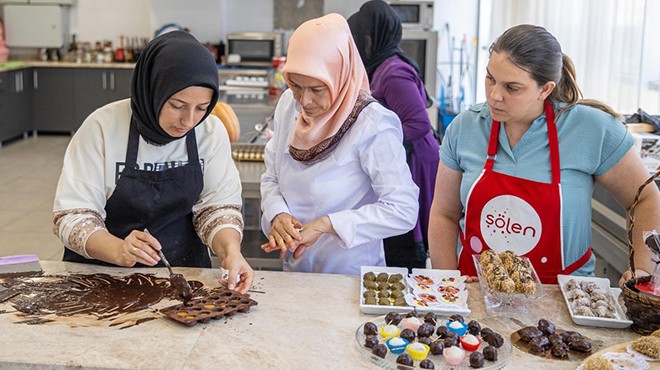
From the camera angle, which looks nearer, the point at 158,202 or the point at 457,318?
the point at 457,318

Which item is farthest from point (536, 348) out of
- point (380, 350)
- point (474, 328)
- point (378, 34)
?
point (378, 34)

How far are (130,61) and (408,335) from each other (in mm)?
8611

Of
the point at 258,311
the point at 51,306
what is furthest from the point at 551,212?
the point at 51,306

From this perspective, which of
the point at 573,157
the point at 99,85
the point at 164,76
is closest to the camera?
the point at 164,76

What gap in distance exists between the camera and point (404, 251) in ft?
12.5

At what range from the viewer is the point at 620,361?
172 cm

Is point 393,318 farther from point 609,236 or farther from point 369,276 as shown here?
point 609,236

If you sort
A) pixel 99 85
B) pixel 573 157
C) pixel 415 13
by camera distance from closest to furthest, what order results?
pixel 573 157 → pixel 415 13 → pixel 99 85

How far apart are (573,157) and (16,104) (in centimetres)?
841

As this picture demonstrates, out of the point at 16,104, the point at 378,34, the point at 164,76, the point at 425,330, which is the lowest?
the point at 425,330

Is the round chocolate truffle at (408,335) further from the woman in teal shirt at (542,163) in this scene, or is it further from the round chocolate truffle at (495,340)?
the woman in teal shirt at (542,163)

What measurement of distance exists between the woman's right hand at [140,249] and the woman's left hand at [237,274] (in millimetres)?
225

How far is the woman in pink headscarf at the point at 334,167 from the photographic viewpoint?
243cm

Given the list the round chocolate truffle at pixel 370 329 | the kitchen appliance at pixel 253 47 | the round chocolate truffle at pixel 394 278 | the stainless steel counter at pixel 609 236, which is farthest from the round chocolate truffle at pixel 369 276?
the kitchen appliance at pixel 253 47
